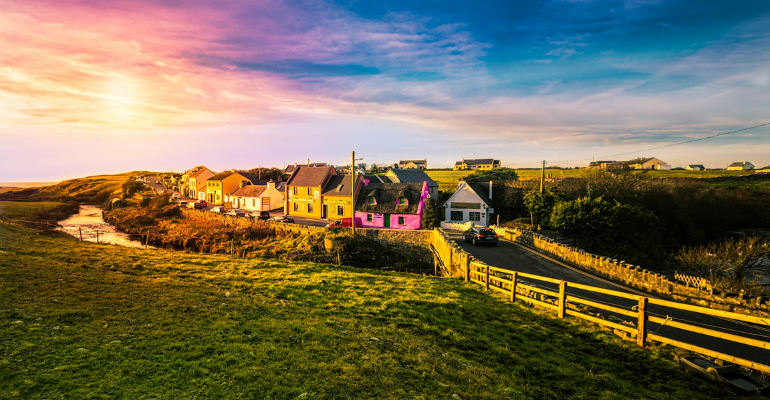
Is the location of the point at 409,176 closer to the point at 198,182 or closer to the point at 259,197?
the point at 259,197

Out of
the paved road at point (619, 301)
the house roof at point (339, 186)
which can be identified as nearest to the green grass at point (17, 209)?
the house roof at point (339, 186)

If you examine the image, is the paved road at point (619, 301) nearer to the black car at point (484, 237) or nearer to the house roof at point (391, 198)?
the black car at point (484, 237)

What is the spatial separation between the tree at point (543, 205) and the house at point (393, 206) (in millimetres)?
15442

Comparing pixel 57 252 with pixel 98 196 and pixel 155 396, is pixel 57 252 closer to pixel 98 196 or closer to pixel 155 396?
pixel 155 396

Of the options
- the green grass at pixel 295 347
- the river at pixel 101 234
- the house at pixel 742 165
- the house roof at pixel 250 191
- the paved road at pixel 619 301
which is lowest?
the river at pixel 101 234

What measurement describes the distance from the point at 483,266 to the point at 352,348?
9.67 meters

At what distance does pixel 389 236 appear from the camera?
39.1m

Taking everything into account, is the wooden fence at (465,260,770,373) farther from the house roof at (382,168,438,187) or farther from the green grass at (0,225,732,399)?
the house roof at (382,168,438,187)

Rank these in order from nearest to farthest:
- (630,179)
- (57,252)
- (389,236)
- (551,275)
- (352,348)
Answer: (352,348), (57,252), (551,275), (389,236), (630,179)

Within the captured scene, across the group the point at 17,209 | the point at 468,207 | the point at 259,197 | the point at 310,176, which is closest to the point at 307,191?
the point at 310,176

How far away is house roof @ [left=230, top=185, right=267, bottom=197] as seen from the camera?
6925cm

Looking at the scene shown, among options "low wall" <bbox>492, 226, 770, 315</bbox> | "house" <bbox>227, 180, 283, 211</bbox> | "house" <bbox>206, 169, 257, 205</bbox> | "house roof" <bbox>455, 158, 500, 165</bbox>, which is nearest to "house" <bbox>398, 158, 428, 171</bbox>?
"house roof" <bbox>455, 158, 500, 165</bbox>

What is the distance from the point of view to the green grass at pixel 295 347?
596cm

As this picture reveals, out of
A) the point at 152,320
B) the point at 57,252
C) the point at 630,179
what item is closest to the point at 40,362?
the point at 152,320
